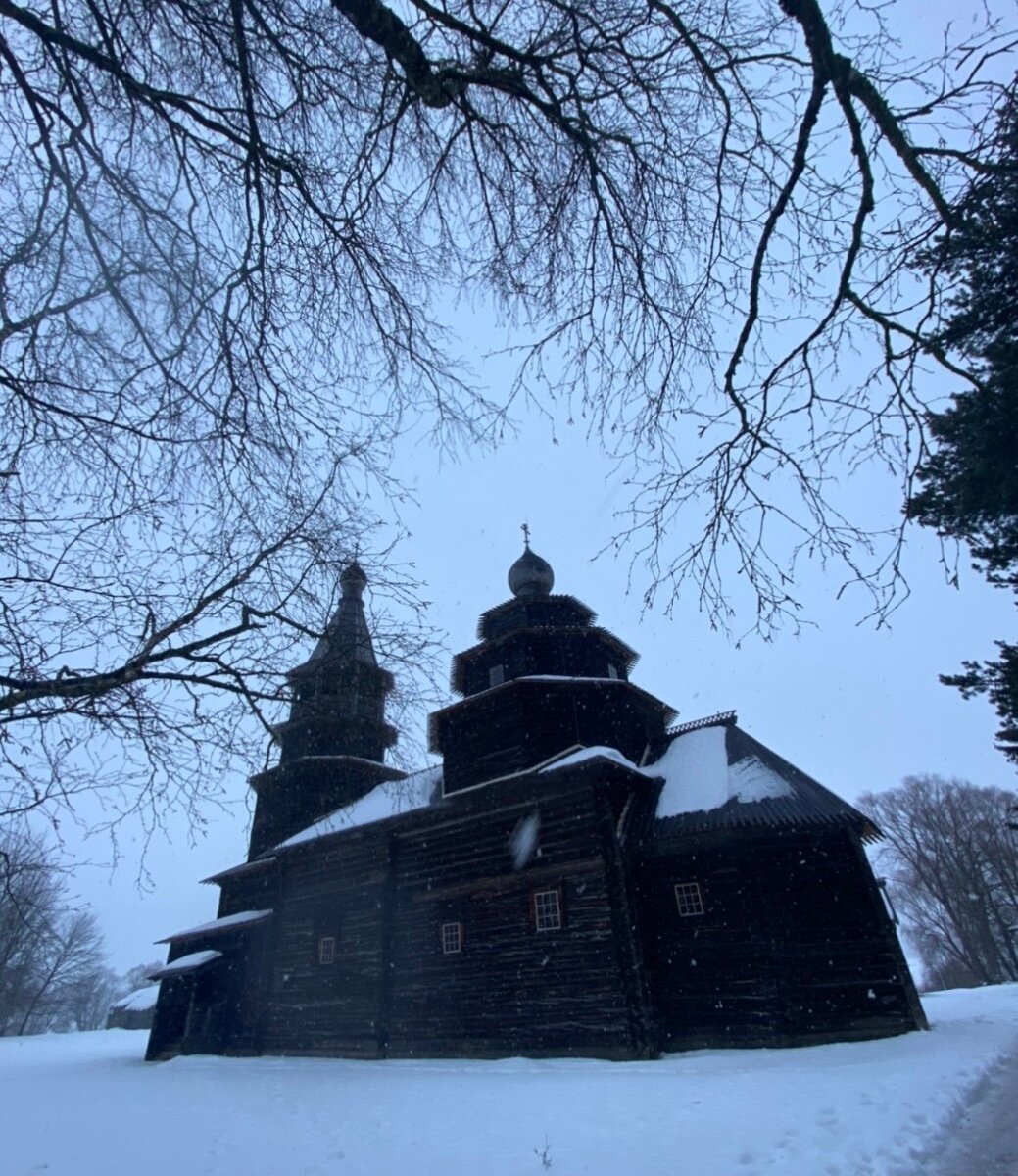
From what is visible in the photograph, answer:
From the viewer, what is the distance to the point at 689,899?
44.9 feet

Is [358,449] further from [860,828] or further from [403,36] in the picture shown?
[860,828]

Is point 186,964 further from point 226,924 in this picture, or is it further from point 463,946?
point 463,946

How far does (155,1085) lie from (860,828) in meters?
15.1

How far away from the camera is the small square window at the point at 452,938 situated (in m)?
15.4

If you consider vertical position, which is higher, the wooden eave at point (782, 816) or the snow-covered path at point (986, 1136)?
the wooden eave at point (782, 816)


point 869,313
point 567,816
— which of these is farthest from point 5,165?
point 567,816

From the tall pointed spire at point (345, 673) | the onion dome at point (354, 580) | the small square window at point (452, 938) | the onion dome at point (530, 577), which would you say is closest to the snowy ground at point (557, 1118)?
the small square window at point (452, 938)

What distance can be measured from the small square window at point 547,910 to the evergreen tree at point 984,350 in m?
10.3

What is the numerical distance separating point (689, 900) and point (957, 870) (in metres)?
35.2

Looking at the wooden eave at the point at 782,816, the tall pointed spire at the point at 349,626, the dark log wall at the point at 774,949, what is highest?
the wooden eave at the point at 782,816

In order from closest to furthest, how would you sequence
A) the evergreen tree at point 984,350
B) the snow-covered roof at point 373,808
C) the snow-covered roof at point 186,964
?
1. the evergreen tree at point 984,350
2. the snow-covered roof at point 373,808
3. the snow-covered roof at point 186,964

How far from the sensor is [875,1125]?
6445mm

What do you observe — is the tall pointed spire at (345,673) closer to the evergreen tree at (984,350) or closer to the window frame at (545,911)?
the evergreen tree at (984,350)

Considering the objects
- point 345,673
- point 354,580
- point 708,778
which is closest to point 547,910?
point 708,778
